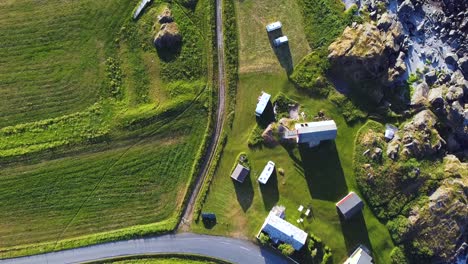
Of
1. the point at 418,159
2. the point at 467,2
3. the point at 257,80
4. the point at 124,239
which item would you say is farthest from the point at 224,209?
the point at 467,2

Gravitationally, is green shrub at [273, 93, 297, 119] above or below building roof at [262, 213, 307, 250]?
above

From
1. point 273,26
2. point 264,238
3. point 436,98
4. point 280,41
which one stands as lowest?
point 264,238

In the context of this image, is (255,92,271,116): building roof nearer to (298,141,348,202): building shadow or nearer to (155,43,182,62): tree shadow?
(298,141,348,202): building shadow

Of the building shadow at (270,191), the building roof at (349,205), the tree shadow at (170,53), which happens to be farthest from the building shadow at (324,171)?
the tree shadow at (170,53)

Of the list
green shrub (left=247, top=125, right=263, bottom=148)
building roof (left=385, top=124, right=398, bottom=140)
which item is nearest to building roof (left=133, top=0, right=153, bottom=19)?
green shrub (left=247, top=125, right=263, bottom=148)

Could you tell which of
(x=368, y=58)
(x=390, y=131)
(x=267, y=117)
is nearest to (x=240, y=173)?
(x=267, y=117)

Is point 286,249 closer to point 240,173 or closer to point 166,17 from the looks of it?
point 240,173

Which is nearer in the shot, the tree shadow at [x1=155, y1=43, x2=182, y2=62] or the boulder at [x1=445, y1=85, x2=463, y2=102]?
the boulder at [x1=445, y1=85, x2=463, y2=102]
